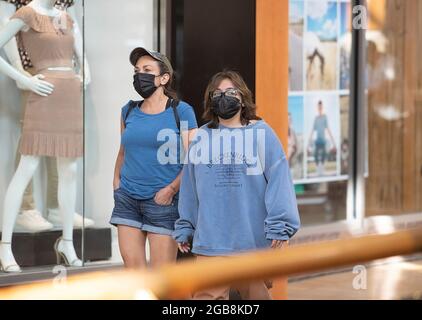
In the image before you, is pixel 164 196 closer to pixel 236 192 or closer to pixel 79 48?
pixel 236 192

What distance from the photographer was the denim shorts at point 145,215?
575cm

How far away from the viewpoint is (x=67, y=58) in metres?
7.38

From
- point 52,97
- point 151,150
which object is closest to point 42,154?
point 52,97

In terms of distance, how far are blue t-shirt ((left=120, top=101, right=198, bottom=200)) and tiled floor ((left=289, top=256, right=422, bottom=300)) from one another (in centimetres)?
297

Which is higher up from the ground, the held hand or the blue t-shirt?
the held hand

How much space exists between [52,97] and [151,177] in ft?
5.77

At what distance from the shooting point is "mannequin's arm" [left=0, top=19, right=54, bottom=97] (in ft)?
23.1

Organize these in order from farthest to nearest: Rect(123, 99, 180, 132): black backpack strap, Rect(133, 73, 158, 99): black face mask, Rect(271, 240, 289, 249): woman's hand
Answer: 1. Rect(133, 73, 158, 99): black face mask
2. Rect(123, 99, 180, 132): black backpack strap
3. Rect(271, 240, 289, 249): woman's hand

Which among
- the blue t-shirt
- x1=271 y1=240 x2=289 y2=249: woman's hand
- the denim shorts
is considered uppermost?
the blue t-shirt

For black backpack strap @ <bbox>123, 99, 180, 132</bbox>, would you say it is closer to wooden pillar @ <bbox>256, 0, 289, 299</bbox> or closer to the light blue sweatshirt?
the light blue sweatshirt

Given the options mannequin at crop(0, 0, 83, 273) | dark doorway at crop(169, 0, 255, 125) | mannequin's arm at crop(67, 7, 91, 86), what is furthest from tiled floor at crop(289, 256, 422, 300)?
mannequin's arm at crop(67, 7, 91, 86)

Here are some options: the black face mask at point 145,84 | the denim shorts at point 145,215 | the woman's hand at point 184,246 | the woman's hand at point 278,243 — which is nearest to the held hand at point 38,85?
the black face mask at point 145,84
